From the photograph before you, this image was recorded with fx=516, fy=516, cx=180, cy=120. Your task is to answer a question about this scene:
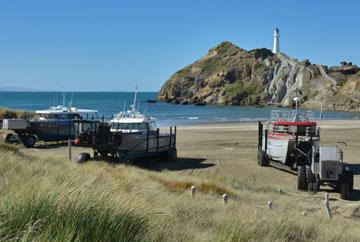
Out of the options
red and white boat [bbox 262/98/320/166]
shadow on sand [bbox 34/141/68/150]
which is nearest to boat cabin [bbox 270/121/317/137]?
red and white boat [bbox 262/98/320/166]

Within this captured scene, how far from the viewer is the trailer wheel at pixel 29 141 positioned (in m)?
28.9

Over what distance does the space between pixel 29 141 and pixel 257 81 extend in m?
128

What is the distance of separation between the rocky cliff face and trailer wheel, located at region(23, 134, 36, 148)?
91.2 meters

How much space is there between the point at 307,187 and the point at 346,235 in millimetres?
10045

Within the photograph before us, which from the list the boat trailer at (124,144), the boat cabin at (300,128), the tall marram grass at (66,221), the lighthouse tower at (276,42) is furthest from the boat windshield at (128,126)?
the lighthouse tower at (276,42)

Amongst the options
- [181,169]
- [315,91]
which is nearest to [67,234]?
[181,169]

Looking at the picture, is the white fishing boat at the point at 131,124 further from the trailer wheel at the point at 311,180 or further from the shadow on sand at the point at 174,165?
the trailer wheel at the point at 311,180

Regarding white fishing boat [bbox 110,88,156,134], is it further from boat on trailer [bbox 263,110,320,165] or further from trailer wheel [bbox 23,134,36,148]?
trailer wheel [bbox 23,134,36,148]

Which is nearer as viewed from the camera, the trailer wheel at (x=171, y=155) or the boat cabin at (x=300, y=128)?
the boat cabin at (x=300, y=128)

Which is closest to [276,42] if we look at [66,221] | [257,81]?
[257,81]

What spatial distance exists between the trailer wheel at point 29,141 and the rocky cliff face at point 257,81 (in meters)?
91.2

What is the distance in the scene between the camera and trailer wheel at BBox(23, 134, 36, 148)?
28891 mm

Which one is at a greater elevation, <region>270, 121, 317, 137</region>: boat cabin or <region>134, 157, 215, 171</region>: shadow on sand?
<region>270, 121, 317, 137</region>: boat cabin

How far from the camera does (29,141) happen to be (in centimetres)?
2908
